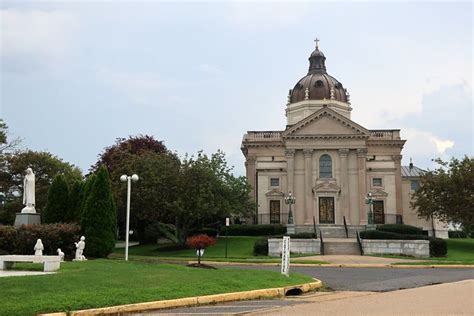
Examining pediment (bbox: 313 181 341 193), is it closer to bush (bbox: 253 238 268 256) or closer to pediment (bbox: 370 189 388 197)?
pediment (bbox: 370 189 388 197)

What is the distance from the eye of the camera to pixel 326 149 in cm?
5562

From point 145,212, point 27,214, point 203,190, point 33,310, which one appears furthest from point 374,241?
point 33,310

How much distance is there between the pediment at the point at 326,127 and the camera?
5512cm

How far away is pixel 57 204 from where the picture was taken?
31.1 m

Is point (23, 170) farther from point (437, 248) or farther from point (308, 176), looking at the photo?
point (437, 248)

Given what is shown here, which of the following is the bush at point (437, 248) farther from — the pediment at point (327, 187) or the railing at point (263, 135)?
the railing at point (263, 135)

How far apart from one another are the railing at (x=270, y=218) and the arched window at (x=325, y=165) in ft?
19.2

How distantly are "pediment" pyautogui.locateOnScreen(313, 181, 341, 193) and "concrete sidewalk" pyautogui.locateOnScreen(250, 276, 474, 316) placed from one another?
3829 centimetres

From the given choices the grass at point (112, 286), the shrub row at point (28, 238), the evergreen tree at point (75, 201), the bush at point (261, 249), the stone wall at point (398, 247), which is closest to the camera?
the grass at point (112, 286)

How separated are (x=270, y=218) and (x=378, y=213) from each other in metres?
11.2

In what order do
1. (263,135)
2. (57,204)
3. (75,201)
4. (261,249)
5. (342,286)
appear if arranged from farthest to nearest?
(263,135) < (261,249) < (75,201) < (57,204) < (342,286)

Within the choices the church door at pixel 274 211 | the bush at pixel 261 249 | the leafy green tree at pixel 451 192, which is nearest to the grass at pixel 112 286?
the bush at pixel 261 249

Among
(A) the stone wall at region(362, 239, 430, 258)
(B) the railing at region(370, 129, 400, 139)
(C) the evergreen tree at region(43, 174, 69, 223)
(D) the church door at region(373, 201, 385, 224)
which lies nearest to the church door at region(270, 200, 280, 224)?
(D) the church door at region(373, 201, 385, 224)

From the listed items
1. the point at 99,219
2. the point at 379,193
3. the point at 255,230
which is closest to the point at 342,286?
→ the point at 99,219
